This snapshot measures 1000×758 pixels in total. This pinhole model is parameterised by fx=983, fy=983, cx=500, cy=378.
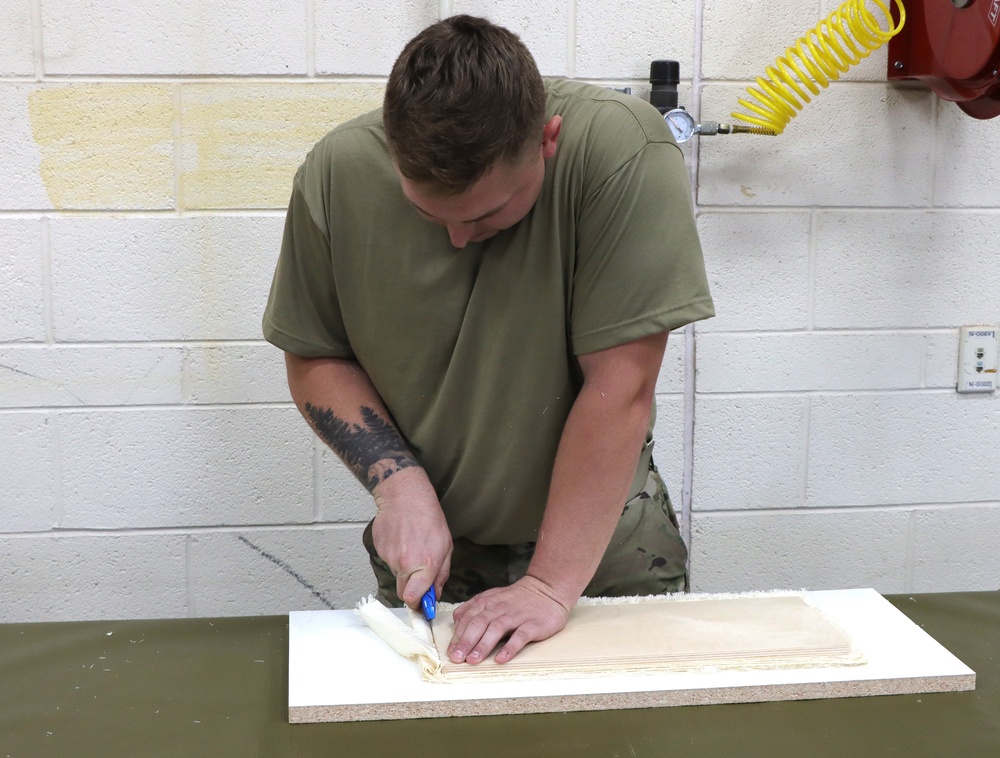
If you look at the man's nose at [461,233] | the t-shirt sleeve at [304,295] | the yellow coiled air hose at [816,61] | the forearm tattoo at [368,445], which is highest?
the yellow coiled air hose at [816,61]

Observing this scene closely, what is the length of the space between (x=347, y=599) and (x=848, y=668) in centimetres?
118

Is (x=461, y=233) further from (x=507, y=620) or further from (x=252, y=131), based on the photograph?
(x=252, y=131)

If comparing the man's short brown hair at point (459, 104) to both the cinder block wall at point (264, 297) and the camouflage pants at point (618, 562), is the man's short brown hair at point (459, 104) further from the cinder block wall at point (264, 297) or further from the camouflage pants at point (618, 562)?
the cinder block wall at point (264, 297)

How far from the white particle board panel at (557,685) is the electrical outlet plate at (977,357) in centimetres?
107

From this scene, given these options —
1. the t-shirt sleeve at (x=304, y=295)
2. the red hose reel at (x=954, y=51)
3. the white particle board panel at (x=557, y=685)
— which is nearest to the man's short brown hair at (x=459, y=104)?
the t-shirt sleeve at (x=304, y=295)

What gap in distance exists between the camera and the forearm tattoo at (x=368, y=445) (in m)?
1.37

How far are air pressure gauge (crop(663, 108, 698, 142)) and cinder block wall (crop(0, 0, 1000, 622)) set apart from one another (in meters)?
0.08

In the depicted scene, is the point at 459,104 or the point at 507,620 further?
the point at 507,620

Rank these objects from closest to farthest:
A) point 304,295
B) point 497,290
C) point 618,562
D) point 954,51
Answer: point 497,290
point 304,295
point 618,562
point 954,51

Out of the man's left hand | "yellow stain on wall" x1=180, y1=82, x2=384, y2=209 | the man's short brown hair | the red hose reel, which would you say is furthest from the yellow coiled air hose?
the man's left hand

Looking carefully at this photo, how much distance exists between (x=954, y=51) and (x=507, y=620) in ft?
4.65

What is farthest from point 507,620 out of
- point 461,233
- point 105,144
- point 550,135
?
point 105,144

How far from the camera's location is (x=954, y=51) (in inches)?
73.6

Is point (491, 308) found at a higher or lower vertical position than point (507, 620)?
higher
